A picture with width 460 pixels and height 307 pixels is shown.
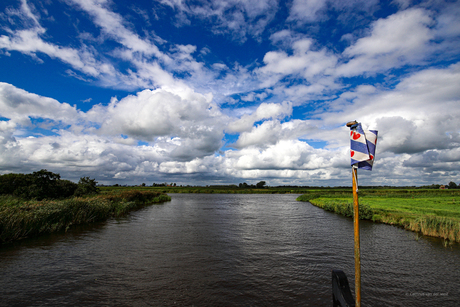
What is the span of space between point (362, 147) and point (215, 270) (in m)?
11.2

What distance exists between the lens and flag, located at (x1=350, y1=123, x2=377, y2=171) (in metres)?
5.54

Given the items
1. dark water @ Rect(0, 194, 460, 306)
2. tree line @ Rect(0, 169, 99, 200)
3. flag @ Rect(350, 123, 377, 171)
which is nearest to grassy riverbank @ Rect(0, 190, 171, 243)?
dark water @ Rect(0, 194, 460, 306)

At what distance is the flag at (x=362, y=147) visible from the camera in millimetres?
5539

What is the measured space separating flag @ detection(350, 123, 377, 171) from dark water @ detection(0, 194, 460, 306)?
24.1 feet

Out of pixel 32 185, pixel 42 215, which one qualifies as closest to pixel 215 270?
pixel 42 215

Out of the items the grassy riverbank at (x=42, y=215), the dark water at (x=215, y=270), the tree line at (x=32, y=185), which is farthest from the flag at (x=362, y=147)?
the tree line at (x=32, y=185)

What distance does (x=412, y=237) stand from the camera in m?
22.1

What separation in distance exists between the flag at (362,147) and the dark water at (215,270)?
7357 millimetres

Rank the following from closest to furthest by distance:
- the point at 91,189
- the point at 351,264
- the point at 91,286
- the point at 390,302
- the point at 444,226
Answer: the point at 390,302, the point at 91,286, the point at 351,264, the point at 444,226, the point at 91,189

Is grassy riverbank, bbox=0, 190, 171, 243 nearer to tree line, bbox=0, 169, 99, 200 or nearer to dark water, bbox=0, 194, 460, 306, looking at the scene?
dark water, bbox=0, 194, 460, 306

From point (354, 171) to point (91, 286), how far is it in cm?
1241

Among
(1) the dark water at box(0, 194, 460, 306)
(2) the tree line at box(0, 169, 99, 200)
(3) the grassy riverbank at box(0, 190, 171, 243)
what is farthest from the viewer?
(2) the tree line at box(0, 169, 99, 200)

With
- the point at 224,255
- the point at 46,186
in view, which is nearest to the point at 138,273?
the point at 224,255

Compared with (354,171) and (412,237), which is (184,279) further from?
(412,237)
